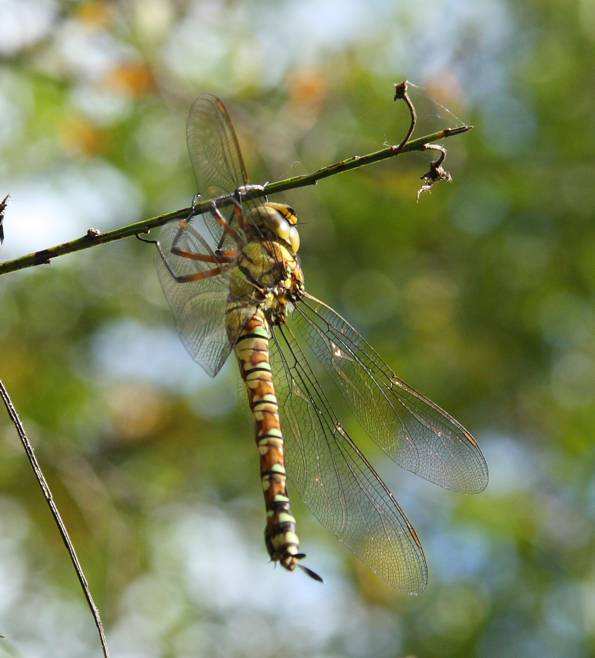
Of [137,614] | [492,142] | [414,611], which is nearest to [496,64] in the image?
[492,142]

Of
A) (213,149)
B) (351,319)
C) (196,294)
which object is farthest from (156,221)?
(351,319)

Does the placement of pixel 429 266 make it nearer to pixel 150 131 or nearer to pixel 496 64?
pixel 496 64

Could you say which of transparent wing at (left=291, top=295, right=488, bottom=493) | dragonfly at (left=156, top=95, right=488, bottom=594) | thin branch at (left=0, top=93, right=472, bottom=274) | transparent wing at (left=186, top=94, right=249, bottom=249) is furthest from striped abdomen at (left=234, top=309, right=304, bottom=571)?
thin branch at (left=0, top=93, right=472, bottom=274)

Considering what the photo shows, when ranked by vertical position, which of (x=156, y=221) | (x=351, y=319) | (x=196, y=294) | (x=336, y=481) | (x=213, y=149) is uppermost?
(x=351, y=319)

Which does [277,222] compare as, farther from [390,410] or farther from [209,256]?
[390,410]

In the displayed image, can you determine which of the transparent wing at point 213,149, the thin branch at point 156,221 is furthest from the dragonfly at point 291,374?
the thin branch at point 156,221

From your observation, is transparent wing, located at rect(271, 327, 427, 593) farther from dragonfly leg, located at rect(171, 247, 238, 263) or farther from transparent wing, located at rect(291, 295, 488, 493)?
dragonfly leg, located at rect(171, 247, 238, 263)

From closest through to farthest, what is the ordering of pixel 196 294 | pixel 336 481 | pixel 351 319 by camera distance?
pixel 196 294, pixel 336 481, pixel 351 319
